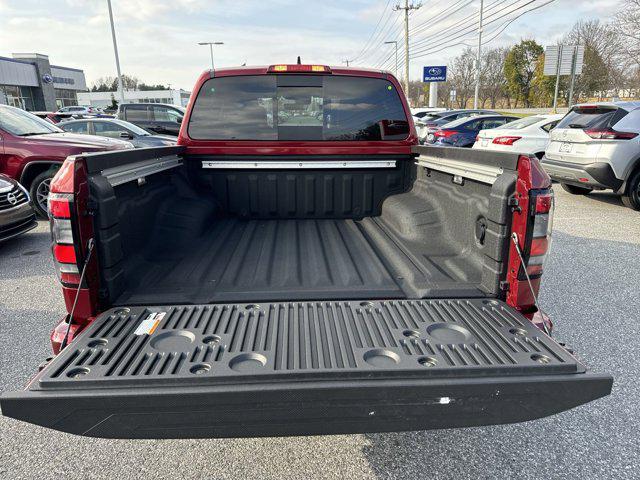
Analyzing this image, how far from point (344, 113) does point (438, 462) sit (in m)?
2.89

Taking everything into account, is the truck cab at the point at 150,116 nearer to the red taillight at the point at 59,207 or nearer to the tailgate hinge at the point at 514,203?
the red taillight at the point at 59,207

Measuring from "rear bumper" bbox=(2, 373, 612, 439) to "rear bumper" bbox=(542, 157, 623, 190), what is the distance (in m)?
7.43

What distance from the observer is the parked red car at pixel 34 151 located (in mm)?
7020

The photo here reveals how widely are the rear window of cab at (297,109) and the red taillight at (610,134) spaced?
566 centimetres

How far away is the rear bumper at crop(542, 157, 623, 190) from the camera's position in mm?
7535

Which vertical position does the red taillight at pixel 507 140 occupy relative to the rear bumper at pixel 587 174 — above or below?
above

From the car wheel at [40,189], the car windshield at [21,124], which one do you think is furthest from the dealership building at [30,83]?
the car wheel at [40,189]

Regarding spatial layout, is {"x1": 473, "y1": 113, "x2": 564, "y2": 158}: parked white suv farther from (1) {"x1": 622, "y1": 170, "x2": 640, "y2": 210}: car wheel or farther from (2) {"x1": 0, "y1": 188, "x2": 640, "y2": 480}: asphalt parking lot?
(2) {"x1": 0, "y1": 188, "x2": 640, "y2": 480}: asphalt parking lot

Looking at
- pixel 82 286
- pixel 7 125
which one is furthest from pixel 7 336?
pixel 7 125

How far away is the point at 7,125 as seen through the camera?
716 cm

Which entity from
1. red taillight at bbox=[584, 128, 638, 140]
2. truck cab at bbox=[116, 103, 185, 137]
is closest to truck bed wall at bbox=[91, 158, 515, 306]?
red taillight at bbox=[584, 128, 638, 140]

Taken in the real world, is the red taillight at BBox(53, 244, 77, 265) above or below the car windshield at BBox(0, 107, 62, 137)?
below

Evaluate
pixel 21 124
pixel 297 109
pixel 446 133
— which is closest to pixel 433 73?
pixel 446 133

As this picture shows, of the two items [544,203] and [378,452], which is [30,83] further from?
[544,203]
